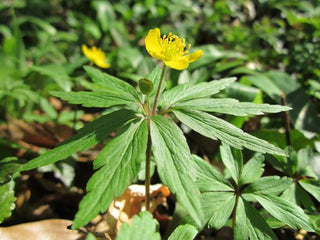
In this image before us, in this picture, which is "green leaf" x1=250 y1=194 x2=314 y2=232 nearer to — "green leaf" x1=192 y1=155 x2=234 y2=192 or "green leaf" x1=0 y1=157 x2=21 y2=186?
"green leaf" x1=192 y1=155 x2=234 y2=192

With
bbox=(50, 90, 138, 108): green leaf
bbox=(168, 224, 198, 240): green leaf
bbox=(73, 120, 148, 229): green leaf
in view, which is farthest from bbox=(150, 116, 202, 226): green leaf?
bbox=(168, 224, 198, 240): green leaf

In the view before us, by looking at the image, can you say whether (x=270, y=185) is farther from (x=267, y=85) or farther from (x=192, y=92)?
(x=267, y=85)

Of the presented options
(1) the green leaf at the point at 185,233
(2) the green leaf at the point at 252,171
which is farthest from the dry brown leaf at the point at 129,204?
(2) the green leaf at the point at 252,171

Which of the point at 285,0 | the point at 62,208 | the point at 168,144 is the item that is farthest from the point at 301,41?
the point at 62,208

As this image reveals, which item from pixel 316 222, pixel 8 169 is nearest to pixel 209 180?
pixel 316 222

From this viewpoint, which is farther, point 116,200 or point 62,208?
point 62,208

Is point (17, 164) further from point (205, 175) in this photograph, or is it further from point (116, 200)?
point (205, 175)
